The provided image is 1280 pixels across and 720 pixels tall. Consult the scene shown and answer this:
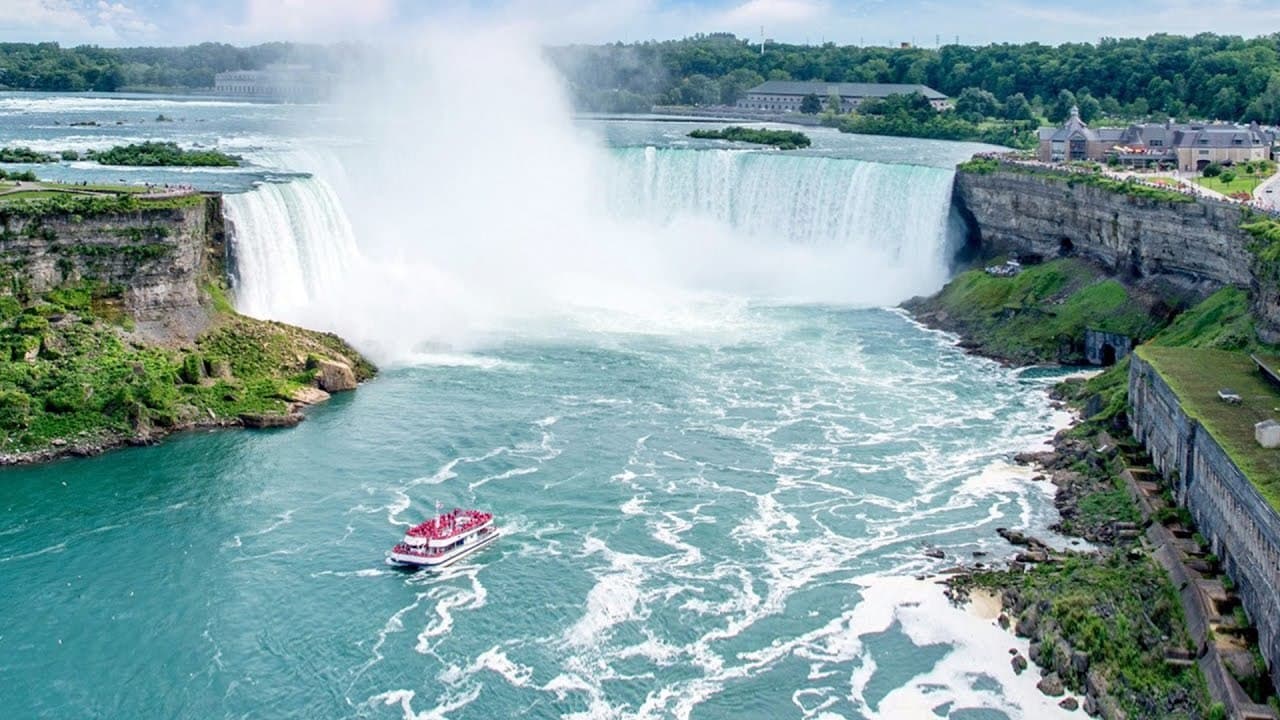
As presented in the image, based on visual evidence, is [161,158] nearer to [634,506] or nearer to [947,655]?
[634,506]

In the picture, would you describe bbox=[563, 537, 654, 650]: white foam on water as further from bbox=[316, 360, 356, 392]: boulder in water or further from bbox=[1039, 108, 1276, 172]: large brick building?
bbox=[1039, 108, 1276, 172]: large brick building

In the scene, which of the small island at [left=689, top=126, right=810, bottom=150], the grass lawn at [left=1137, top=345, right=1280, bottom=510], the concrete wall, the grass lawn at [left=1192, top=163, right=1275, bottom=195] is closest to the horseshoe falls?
the concrete wall

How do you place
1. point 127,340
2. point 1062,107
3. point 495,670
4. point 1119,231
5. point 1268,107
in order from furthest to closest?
1. point 1062,107
2. point 1268,107
3. point 1119,231
4. point 127,340
5. point 495,670

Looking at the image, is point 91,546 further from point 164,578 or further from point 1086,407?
point 1086,407


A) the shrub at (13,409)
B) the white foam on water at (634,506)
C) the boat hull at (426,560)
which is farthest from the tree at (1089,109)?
the shrub at (13,409)

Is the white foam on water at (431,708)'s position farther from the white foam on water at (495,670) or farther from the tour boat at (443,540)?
the tour boat at (443,540)

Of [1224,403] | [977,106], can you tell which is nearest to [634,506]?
[1224,403]
